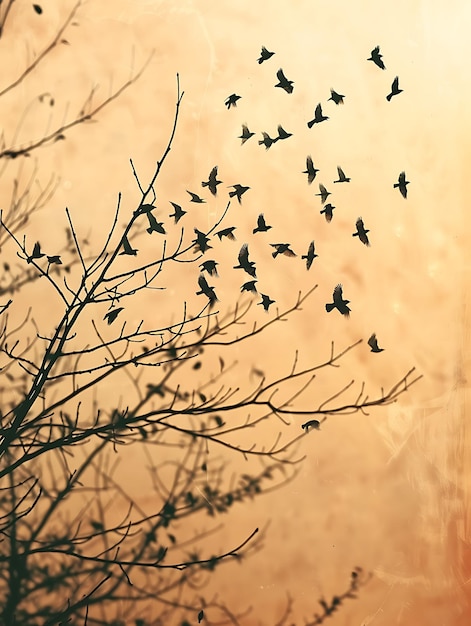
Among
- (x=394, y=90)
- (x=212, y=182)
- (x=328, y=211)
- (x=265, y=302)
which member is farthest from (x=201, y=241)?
(x=394, y=90)

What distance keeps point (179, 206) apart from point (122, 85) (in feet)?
1.75

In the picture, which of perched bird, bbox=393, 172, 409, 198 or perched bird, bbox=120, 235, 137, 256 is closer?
perched bird, bbox=120, 235, 137, 256

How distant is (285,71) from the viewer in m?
2.94

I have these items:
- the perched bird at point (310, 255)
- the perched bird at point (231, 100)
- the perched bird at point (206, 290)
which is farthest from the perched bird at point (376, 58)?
the perched bird at point (206, 290)

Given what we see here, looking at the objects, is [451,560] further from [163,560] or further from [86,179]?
[86,179]

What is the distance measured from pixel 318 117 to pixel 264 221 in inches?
18.9

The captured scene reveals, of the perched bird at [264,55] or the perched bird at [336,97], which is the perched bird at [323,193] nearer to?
the perched bird at [336,97]

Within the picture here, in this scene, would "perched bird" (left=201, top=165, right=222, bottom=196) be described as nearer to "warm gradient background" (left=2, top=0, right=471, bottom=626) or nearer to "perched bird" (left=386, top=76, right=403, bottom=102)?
"warm gradient background" (left=2, top=0, right=471, bottom=626)

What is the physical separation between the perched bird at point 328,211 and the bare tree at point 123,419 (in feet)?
1.33

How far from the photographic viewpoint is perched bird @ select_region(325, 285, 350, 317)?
2.95 m

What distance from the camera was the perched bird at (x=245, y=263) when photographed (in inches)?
115

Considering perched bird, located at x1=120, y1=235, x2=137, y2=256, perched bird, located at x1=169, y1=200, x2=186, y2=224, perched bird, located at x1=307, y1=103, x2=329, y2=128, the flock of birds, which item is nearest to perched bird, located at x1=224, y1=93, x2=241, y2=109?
the flock of birds

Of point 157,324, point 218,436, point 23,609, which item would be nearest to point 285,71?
point 157,324

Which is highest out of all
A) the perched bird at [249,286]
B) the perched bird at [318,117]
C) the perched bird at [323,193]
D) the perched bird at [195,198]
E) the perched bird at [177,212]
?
the perched bird at [318,117]
